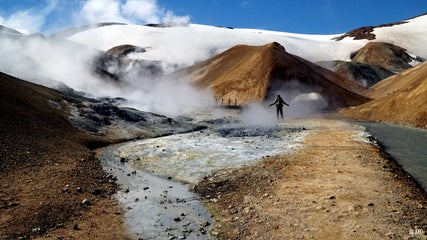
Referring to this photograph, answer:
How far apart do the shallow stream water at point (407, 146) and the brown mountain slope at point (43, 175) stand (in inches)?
547

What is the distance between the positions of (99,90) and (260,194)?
71.3 metres

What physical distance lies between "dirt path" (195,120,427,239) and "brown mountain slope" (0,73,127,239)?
437 centimetres

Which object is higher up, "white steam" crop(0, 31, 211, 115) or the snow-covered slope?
the snow-covered slope

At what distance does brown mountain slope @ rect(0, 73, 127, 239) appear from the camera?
1436 centimetres

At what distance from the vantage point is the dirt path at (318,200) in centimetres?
1309

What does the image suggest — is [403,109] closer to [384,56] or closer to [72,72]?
[72,72]

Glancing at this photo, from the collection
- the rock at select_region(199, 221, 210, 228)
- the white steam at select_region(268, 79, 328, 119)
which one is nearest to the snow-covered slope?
the white steam at select_region(268, 79, 328, 119)

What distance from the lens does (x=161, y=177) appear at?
22.2 meters

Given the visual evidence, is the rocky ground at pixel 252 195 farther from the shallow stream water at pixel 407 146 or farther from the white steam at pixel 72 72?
the white steam at pixel 72 72

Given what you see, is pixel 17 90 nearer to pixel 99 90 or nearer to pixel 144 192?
pixel 144 192

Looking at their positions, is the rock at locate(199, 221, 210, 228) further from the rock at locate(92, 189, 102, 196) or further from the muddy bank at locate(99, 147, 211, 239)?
the rock at locate(92, 189, 102, 196)

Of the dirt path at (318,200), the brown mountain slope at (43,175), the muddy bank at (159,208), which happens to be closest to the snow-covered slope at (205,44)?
the brown mountain slope at (43,175)

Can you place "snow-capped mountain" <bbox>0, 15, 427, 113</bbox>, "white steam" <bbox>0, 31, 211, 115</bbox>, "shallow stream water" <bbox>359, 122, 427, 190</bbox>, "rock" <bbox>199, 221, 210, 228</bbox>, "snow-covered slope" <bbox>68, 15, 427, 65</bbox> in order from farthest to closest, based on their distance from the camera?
1. "snow-covered slope" <bbox>68, 15, 427, 65</bbox>
2. "snow-capped mountain" <bbox>0, 15, 427, 113</bbox>
3. "white steam" <bbox>0, 31, 211, 115</bbox>
4. "shallow stream water" <bbox>359, 122, 427, 190</bbox>
5. "rock" <bbox>199, 221, 210, 228</bbox>

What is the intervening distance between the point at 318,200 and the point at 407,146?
16.5 m
